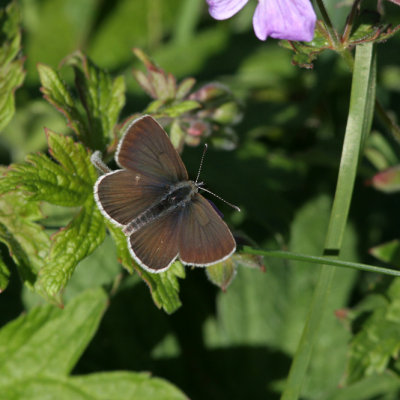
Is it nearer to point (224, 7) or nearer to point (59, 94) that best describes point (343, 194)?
point (224, 7)

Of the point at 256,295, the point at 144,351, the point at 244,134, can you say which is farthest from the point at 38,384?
the point at 244,134

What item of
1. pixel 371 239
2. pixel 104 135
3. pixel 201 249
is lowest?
pixel 371 239

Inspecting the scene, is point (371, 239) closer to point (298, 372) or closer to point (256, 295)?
point (256, 295)

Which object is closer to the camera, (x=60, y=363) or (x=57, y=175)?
(x=57, y=175)

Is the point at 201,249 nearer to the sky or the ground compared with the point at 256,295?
nearer to the sky

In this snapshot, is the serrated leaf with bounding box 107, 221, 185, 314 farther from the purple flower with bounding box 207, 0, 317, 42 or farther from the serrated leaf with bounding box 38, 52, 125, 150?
the purple flower with bounding box 207, 0, 317, 42

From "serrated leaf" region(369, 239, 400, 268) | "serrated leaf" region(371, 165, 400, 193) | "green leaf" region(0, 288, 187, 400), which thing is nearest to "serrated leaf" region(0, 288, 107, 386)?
"green leaf" region(0, 288, 187, 400)

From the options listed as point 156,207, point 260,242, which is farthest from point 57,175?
point 260,242
